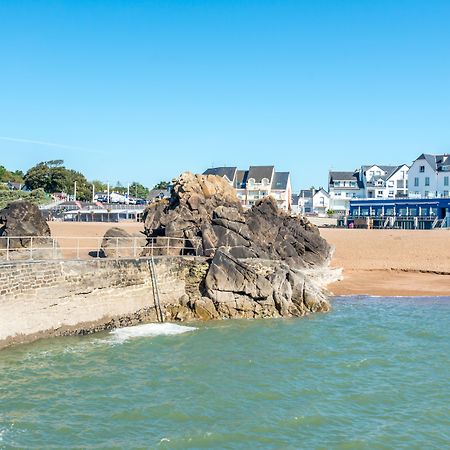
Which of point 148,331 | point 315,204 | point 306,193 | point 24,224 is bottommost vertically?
point 148,331

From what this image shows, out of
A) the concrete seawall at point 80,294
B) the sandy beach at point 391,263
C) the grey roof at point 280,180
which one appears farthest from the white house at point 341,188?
the concrete seawall at point 80,294

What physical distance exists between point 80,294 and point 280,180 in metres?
80.5

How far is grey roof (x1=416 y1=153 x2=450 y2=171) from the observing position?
84188 millimetres

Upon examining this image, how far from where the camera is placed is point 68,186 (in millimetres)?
106000

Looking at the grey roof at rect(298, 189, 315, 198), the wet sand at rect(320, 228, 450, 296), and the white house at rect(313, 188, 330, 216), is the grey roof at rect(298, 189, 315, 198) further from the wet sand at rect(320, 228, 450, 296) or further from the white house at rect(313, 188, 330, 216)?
the wet sand at rect(320, 228, 450, 296)

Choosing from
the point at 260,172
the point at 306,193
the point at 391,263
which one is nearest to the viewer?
the point at 391,263

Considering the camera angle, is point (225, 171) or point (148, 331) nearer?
point (148, 331)

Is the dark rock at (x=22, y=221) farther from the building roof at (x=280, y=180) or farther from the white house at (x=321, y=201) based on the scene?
the white house at (x=321, y=201)

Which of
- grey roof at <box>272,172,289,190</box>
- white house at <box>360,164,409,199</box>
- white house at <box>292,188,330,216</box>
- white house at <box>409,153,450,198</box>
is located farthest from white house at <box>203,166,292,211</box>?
white house at <box>409,153,450,198</box>

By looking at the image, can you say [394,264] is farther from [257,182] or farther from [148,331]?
[257,182]

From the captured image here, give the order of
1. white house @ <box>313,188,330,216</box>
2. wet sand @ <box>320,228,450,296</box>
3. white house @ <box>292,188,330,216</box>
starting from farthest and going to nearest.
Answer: white house @ <box>313,188,330,216</box>, white house @ <box>292,188,330,216</box>, wet sand @ <box>320,228,450,296</box>

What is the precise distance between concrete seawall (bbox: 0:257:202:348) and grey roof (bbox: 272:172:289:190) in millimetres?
74373

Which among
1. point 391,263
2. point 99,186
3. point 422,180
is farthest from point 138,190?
point 391,263

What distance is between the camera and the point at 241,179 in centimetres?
9950
